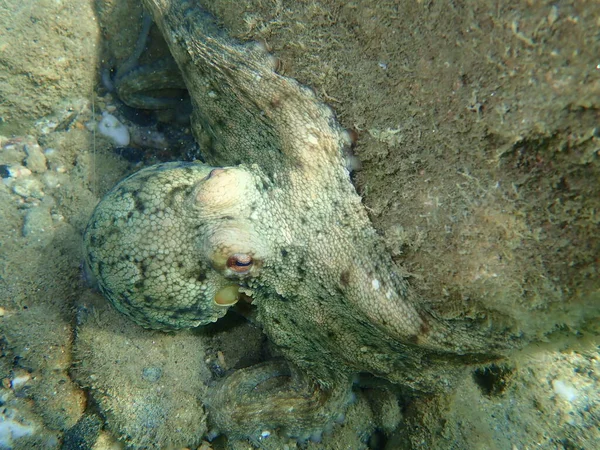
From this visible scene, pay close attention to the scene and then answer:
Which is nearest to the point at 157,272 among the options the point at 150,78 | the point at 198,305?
the point at 198,305

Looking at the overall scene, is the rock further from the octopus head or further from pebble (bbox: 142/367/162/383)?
pebble (bbox: 142/367/162/383)

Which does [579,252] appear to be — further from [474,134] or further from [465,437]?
[465,437]

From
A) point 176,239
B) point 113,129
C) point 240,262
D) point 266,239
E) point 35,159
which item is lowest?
point 35,159

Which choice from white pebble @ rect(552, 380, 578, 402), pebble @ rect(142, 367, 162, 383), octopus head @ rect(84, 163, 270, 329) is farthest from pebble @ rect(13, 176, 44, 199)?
white pebble @ rect(552, 380, 578, 402)

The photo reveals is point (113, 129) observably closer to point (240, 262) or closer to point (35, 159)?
point (35, 159)

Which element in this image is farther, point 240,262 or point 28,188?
point 28,188

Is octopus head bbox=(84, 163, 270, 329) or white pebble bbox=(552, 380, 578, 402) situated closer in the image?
octopus head bbox=(84, 163, 270, 329)

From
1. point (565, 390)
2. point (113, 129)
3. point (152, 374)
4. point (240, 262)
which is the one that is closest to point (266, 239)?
point (240, 262)
